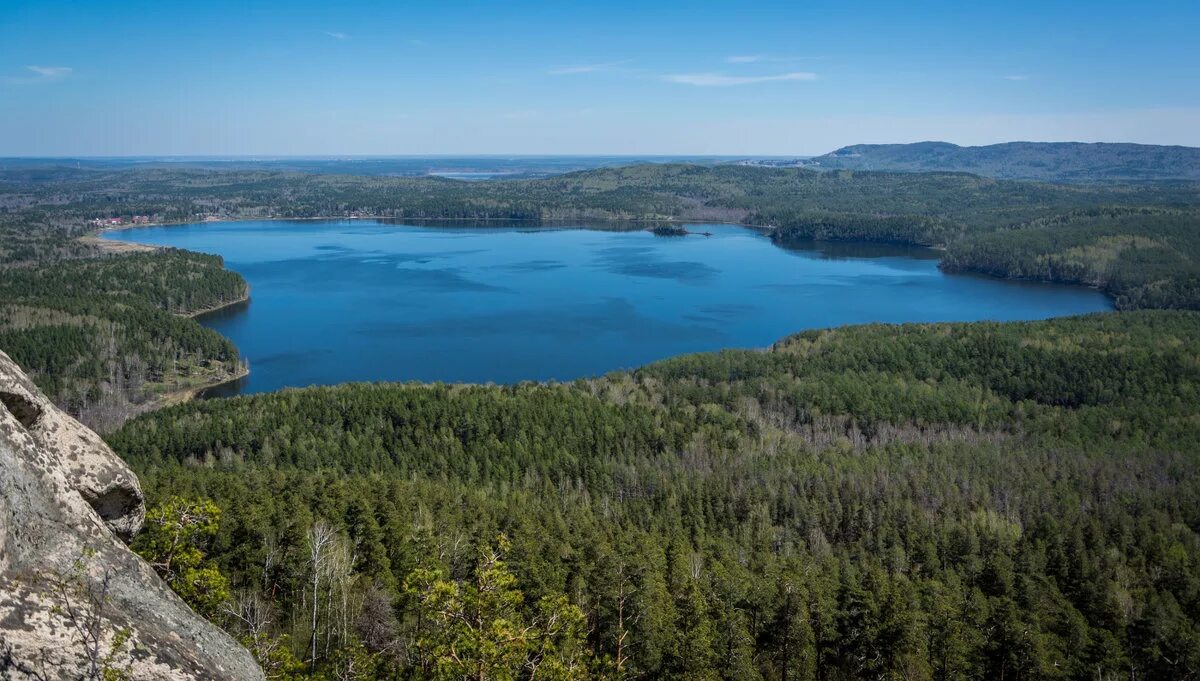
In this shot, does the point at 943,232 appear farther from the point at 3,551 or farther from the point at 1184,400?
the point at 3,551

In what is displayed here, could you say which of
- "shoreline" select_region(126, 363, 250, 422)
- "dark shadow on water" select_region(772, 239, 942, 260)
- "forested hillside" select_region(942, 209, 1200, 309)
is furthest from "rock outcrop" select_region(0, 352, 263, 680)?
"dark shadow on water" select_region(772, 239, 942, 260)

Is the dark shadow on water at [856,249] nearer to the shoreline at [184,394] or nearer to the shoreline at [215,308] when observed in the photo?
the shoreline at [215,308]

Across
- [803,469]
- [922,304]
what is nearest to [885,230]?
[922,304]

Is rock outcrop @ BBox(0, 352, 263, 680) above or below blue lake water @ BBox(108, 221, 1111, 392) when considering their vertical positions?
above

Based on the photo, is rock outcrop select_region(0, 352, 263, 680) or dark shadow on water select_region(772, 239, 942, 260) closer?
rock outcrop select_region(0, 352, 263, 680)

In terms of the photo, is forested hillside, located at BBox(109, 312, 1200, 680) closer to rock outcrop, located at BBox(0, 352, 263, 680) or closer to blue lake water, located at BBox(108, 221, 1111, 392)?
rock outcrop, located at BBox(0, 352, 263, 680)

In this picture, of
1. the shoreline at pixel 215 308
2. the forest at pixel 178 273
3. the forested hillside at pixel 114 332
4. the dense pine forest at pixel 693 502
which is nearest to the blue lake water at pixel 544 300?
the shoreline at pixel 215 308

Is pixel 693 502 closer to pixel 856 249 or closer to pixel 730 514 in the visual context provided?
pixel 730 514
